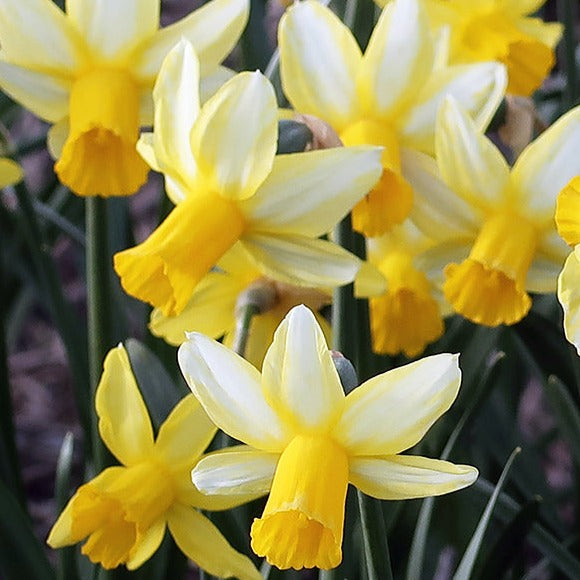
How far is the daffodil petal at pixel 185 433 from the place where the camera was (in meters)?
0.99

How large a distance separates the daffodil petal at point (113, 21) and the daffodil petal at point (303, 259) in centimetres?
29

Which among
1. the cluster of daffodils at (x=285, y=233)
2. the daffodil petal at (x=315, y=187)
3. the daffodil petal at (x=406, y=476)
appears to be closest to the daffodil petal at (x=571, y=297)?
the cluster of daffodils at (x=285, y=233)

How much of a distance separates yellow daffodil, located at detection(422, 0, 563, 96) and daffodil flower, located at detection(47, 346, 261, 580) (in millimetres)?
591

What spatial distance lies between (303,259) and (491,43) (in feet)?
1.63

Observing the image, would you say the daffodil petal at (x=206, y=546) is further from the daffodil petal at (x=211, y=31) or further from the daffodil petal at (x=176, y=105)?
the daffodil petal at (x=211, y=31)

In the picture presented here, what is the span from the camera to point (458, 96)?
105cm

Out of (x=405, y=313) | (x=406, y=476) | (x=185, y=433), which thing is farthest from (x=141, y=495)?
(x=405, y=313)

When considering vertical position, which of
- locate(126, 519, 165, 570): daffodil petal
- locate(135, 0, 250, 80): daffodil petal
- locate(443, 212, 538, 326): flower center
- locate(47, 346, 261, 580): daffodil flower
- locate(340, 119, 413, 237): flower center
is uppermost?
locate(135, 0, 250, 80): daffodil petal

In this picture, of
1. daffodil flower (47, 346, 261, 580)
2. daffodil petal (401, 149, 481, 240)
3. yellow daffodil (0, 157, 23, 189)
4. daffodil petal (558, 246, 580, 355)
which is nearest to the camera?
daffodil petal (558, 246, 580, 355)

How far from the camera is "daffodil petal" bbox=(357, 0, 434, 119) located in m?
1.03

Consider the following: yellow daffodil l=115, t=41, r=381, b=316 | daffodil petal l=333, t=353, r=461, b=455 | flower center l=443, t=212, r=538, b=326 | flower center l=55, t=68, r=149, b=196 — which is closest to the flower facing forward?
daffodil petal l=333, t=353, r=461, b=455

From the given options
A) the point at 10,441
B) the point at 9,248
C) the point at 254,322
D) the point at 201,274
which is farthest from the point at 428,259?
the point at 9,248

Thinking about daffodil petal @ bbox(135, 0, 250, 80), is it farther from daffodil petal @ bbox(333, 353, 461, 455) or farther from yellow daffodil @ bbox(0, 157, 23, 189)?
daffodil petal @ bbox(333, 353, 461, 455)

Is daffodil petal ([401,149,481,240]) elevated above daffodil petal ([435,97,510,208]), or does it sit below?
below
